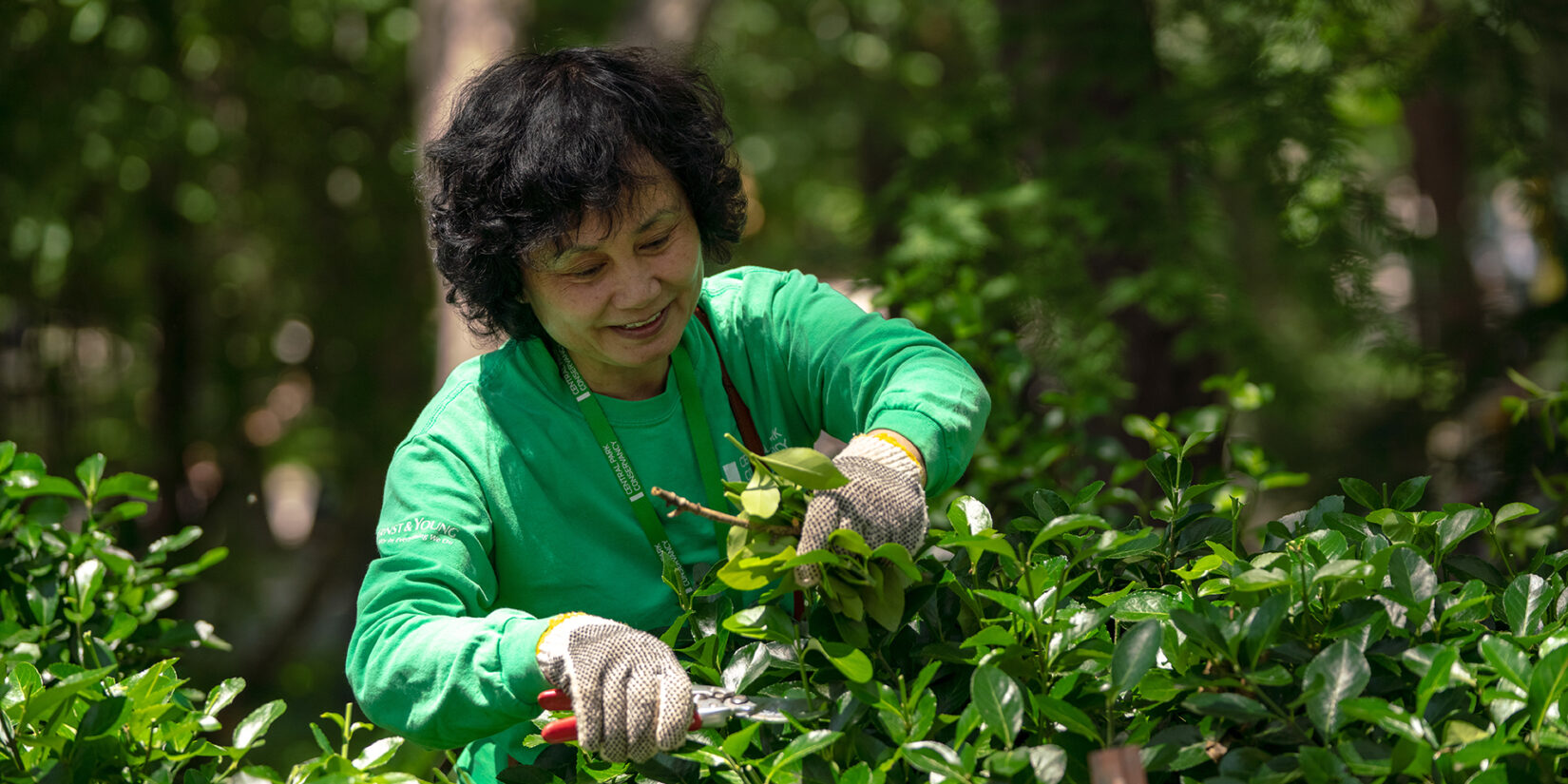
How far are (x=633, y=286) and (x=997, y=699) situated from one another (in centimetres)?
82

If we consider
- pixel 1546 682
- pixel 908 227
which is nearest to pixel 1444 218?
pixel 908 227

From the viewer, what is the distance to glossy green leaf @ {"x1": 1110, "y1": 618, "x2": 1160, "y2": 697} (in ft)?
3.77

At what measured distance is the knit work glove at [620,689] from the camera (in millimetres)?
1259

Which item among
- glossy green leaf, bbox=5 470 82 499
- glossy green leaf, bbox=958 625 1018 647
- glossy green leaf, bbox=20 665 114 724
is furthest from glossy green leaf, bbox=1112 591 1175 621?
glossy green leaf, bbox=5 470 82 499

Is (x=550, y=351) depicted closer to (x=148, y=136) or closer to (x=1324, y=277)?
(x=1324, y=277)

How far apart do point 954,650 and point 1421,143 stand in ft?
25.4

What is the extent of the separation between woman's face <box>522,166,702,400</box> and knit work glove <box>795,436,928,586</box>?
1.29 feet

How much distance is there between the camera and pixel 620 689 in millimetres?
1275

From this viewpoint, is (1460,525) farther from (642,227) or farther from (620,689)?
(642,227)

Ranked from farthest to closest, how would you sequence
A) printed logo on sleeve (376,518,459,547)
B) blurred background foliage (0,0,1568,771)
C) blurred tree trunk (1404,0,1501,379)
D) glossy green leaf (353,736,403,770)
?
blurred tree trunk (1404,0,1501,379), blurred background foliage (0,0,1568,771), printed logo on sleeve (376,518,459,547), glossy green leaf (353,736,403,770)

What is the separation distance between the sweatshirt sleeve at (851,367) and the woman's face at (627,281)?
19 cm

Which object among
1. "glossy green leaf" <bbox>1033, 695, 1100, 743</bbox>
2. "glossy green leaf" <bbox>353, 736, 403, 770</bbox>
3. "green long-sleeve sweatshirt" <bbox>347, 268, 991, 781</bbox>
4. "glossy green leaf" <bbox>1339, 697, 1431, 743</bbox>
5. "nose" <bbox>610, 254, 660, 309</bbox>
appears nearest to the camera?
"glossy green leaf" <bbox>1339, 697, 1431, 743</bbox>

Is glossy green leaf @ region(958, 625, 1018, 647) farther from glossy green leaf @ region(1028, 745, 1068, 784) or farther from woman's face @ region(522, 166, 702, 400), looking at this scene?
woman's face @ region(522, 166, 702, 400)

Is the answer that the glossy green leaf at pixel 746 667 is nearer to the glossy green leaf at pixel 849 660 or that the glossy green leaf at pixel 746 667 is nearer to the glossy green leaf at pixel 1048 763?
the glossy green leaf at pixel 849 660
